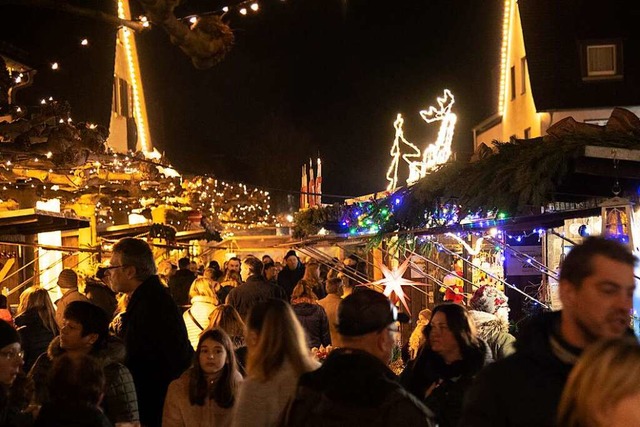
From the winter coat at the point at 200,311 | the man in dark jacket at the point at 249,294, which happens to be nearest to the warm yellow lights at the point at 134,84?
the man in dark jacket at the point at 249,294

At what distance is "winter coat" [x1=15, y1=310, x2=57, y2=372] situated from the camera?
942 cm

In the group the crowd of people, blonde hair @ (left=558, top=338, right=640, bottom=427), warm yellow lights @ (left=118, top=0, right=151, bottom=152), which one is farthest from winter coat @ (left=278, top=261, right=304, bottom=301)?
blonde hair @ (left=558, top=338, right=640, bottom=427)

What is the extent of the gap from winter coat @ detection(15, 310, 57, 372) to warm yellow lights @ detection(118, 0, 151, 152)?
72.9 feet

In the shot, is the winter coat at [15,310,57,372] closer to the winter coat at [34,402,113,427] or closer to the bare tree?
the bare tree

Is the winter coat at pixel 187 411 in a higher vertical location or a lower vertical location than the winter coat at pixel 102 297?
lower

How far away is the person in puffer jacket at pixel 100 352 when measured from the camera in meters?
6.04

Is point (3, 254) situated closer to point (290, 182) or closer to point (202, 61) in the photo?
point (202, 61)

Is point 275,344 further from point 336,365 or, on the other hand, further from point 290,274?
point 290,274

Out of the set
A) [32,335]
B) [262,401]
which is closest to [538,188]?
[262,401]

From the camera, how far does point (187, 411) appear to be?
21.0ft

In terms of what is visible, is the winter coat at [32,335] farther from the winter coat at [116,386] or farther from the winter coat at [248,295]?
the winter coat at [248,295]

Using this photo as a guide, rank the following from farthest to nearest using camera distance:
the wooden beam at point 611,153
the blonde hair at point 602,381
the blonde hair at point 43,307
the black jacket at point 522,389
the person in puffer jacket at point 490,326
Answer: the blonde hair at point 43,307 < the person in puffer jacket at point 490,326 < the wooden beam at point 611,153 < the black jacket at point 522,389 < the blonde hair at point 602,381

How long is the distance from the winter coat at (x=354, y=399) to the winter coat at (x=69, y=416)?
159 centimetres

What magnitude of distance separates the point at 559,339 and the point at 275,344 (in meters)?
2.02
